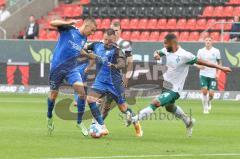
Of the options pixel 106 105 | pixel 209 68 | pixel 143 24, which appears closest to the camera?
pixel 106 105

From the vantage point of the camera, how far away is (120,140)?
15156 millimetres

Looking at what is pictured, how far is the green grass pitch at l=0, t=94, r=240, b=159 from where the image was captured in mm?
12828

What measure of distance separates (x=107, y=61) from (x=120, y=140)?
194 centimetres

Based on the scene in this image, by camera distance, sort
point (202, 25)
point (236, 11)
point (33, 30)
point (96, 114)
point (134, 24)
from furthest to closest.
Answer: point (134, 24)
point (33, 30)
point (202, 25)
point (236, 11)
point (96, 114)

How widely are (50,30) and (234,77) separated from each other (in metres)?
12.6

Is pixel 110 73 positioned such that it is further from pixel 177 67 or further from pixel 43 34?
pixel 43 34

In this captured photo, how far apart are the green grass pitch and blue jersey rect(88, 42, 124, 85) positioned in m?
1.14

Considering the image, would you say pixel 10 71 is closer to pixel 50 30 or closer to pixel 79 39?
pixel 50 30

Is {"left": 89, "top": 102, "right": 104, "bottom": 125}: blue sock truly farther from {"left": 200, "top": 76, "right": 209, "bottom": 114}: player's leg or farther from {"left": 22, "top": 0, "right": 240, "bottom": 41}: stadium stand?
{"left": 22, "top": 0, "right": 240, "bottom": 41}: stadium stand

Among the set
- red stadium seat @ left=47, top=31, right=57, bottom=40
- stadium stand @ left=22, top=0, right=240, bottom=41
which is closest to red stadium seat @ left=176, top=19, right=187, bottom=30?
stadium stand @ left=22, top=0, right=240, bottom=41

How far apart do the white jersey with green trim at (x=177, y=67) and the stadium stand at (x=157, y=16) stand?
1739 centimetres

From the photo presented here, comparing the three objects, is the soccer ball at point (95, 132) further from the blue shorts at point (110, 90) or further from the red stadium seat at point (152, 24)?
the red stadium seat at point (152, 24)

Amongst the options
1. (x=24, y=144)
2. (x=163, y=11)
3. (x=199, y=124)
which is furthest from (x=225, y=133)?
(x=163, y=11)

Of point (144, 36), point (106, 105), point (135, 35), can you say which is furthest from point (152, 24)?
point (106, 105)
